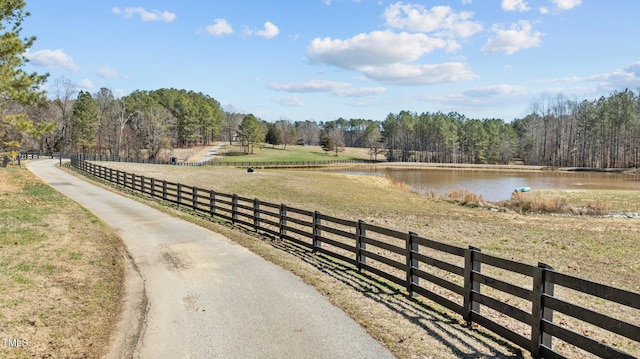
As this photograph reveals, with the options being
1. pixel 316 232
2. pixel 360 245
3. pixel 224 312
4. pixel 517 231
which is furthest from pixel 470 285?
pixel 517 231

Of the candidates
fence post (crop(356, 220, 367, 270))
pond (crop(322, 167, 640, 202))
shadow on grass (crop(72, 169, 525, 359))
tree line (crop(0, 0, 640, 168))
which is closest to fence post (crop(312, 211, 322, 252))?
shadow on grass (crop(72, 169, 525, 359))

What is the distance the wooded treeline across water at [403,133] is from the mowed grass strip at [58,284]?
6796cm

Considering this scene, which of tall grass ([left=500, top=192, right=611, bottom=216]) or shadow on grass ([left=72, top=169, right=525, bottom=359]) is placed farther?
tall grass ([left=500, top=192, right=611, bottom=216])

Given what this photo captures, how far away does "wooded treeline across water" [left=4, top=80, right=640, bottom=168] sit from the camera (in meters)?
85.2

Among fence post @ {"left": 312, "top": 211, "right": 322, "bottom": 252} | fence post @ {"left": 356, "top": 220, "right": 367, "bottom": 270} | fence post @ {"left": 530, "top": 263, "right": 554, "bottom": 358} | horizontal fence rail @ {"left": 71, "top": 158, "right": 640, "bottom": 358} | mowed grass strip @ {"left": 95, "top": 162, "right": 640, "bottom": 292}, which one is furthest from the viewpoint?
mowed grass strip @ {"left": 95, "top": 162, "right": 640, "bottom": 292}

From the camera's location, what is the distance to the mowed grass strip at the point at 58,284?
646 cm

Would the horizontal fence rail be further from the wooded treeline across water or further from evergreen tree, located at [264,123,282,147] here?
evergreen tree, located at [264,123,282,147]

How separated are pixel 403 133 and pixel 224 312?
138 meters

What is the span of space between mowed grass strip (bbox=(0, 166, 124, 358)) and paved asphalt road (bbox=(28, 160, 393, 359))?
0.46 metres

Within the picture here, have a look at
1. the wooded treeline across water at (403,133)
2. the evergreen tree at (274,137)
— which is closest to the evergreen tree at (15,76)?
the wooded treeline across water at (403,133)

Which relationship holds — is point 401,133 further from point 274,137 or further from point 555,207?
point 555,207

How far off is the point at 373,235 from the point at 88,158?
5946 centimetres

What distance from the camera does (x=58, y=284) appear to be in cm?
884

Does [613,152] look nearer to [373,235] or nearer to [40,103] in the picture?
[373,235]
